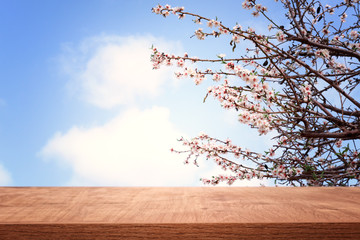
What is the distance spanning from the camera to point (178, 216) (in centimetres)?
75

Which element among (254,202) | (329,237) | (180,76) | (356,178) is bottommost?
(329,237)

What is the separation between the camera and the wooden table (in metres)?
0.70

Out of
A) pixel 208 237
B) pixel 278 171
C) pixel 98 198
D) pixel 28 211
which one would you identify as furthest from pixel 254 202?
pixel 278 171

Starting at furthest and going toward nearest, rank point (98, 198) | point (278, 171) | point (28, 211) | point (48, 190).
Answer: point (278, 171)
point (48, 190)
point (98, 198)
point (28, 211)

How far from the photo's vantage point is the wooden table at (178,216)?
2.31 feet

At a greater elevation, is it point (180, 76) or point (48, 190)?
point (180, 76)

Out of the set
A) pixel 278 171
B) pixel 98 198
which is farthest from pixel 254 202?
pixel 278 171

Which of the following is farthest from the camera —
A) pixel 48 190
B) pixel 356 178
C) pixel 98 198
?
pixel 356 178

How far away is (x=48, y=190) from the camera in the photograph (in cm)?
110

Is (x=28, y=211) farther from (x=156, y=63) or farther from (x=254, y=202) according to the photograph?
(x=156, y=63)

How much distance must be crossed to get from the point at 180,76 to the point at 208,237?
9.51 feet

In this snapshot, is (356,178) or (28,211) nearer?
(28,211)

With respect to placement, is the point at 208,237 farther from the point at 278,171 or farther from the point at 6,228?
the point at 278,171

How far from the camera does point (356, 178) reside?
10.3 ft
